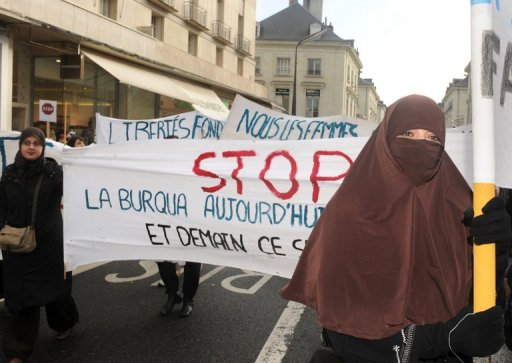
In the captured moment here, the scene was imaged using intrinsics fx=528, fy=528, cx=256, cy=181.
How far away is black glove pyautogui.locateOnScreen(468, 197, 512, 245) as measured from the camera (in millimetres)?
1716

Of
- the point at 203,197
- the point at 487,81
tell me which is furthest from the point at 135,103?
the point at 487,81

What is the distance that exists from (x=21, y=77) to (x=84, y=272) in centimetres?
1072

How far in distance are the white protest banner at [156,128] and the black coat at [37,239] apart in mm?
4670

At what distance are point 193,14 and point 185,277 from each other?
21.9m

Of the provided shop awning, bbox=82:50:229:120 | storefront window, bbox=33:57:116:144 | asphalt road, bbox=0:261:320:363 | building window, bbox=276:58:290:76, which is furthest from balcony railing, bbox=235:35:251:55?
building window, bbox=276:58:290:76

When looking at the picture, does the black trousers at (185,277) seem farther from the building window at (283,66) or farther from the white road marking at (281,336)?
the building window at (283,66)

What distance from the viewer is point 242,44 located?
1280 inches

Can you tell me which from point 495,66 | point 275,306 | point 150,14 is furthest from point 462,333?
point 150,14

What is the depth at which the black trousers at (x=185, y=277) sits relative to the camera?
523 centimetres

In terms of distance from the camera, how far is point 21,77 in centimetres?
1533

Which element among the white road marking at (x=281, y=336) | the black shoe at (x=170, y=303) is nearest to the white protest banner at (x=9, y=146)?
the black shoe at (x=170, y=303)

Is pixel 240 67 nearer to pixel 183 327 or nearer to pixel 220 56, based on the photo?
pixel 220 56

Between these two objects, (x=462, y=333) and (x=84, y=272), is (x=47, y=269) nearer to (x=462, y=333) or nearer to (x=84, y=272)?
(x=84, y=272)

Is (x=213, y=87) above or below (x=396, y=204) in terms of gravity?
above
